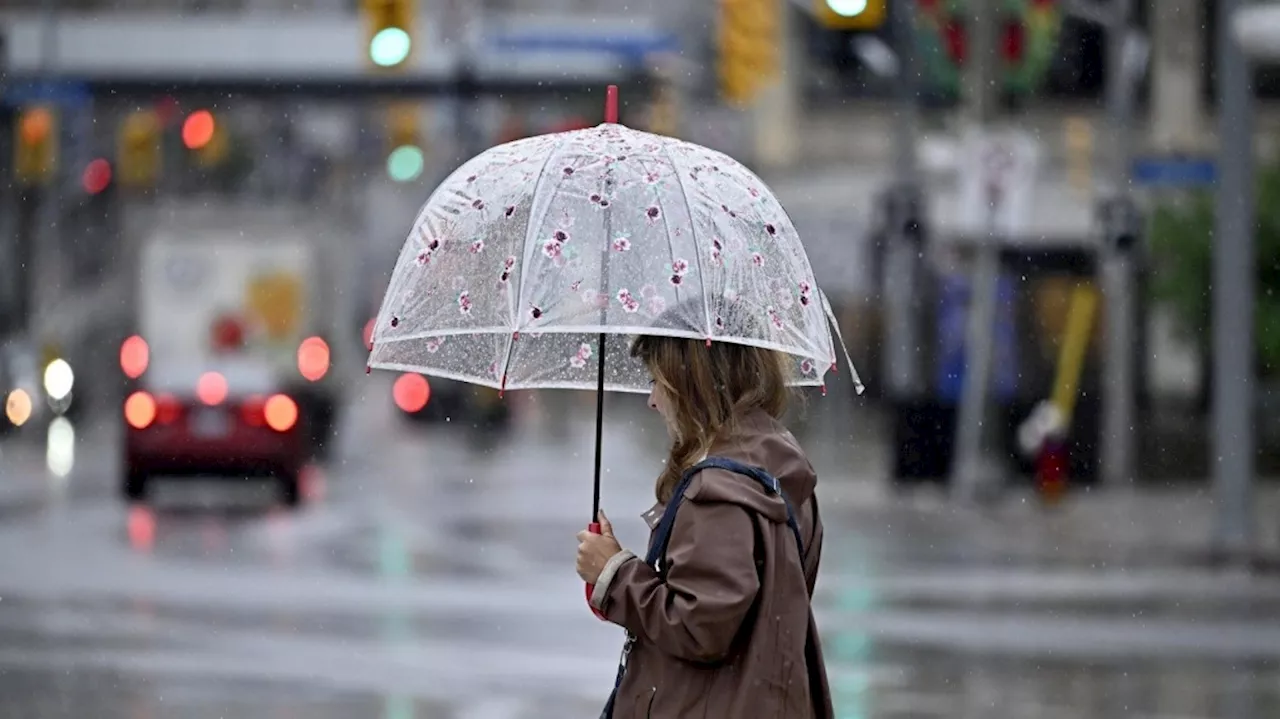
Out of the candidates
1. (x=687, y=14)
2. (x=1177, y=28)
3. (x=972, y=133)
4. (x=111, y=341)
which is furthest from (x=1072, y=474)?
(x=687, y=14)

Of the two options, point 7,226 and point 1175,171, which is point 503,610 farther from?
point 7,226

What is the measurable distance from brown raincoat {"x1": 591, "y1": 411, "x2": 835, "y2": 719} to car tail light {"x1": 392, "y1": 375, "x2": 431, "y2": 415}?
36.0m

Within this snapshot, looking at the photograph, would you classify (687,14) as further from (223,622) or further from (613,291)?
(613,291)

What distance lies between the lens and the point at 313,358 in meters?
33.7

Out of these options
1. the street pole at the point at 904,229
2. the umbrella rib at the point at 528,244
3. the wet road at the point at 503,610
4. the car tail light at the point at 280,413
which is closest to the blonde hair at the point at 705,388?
the umbrella rib at the point at 528,244

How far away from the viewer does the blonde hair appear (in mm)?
4223

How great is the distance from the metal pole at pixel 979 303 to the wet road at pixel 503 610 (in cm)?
77

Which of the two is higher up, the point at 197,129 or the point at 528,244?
the point at 197,129

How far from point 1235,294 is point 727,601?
553 inches

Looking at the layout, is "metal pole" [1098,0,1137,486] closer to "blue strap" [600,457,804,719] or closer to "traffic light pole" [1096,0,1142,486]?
"traffic light pole" [1096,0,1142,486]

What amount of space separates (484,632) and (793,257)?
8415 millimetres

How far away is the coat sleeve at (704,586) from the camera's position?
13.1ft

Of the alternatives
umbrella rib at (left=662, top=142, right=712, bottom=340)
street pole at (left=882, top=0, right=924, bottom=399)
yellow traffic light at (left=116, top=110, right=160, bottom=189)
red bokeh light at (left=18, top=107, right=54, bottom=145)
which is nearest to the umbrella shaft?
umbrella rib at (left=662, top=142, right=712, bottom=340)

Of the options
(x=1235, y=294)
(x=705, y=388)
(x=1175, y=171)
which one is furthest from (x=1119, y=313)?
(x=705, y=388)
